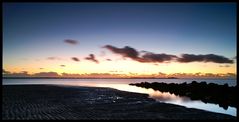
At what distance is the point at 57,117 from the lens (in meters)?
16.7

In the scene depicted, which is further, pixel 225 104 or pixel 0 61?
pixel 225 104

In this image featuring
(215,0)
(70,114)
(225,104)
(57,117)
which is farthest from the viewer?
(225,104)

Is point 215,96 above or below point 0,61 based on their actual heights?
below

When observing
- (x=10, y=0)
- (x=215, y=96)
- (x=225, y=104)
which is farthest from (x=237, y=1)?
(x=215, y=96)

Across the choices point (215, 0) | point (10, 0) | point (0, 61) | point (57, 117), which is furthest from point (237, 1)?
point (57, 117)

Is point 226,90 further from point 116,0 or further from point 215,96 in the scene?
point 116,0

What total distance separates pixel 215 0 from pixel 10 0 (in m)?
7.65

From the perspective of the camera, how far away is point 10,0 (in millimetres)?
11297

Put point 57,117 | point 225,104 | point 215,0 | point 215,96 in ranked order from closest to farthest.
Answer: point 215,0
point 57,117
point 225,104
point 215,96

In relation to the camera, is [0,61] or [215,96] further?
[215,96]

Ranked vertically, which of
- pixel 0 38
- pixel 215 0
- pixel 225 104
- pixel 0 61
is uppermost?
pixel 215 0

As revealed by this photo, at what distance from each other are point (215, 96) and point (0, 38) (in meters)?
25.6

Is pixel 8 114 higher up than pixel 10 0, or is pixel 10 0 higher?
pixel 10 0

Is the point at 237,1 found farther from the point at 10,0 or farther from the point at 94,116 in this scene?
the point at 94,116
